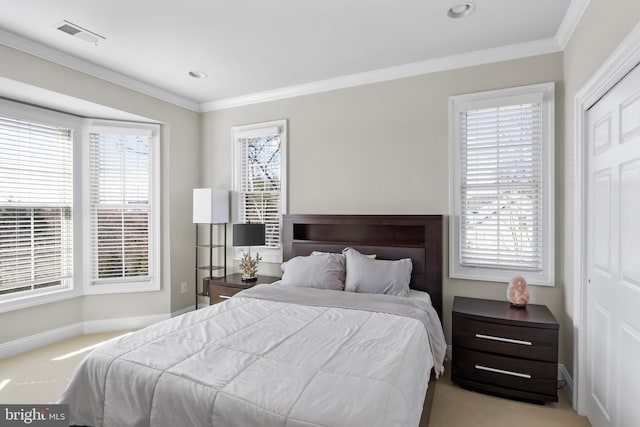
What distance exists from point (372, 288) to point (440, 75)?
215 cm

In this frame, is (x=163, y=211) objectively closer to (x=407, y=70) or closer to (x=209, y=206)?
(x=209, y=206)

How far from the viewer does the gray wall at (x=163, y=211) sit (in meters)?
3.30

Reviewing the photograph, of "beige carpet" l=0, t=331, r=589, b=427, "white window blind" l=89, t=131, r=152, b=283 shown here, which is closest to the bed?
"beige carpet" l=0, t=331, r=589, b=427

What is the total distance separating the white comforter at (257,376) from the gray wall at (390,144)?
147 centimetres

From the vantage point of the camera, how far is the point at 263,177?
423cm

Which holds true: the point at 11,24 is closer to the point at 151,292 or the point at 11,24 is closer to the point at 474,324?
the point at 151,292

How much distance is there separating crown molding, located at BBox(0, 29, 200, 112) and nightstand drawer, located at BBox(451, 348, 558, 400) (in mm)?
4206

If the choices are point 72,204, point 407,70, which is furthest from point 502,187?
point 72,204

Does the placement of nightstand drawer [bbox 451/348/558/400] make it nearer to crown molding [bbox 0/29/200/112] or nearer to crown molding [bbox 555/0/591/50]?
crown molding [bbox 555/0/591/50]

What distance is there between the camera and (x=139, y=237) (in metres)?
4.19

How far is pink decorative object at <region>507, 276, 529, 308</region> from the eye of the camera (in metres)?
2.75

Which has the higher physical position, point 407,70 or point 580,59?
point 407,70

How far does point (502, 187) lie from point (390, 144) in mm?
1133

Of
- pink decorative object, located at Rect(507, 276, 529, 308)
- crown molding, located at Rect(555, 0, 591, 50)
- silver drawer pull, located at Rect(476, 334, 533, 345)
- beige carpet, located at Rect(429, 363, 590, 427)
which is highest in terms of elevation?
crown molding, located at Rect(555, 0, 591, 50)
